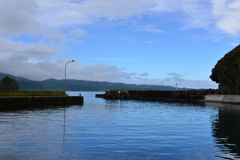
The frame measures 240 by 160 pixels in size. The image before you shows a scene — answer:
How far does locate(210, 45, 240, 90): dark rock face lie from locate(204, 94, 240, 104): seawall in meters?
8.13

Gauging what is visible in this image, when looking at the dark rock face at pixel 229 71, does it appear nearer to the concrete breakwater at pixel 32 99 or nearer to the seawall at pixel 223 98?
the seawall at pixel 223 98

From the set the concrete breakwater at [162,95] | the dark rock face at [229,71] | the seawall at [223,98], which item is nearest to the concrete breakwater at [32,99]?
the seawall at [223,98]

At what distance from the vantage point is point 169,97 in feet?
397

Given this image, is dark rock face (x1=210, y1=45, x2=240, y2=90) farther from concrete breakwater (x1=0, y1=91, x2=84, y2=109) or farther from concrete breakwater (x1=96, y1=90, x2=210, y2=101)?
concrete breakwater (x1=0, y1=91, x2=84, y2=109)

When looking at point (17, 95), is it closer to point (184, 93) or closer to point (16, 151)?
point (16, 151)

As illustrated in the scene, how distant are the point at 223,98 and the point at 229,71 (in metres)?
17.8

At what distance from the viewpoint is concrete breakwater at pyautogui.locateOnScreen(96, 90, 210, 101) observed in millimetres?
108412

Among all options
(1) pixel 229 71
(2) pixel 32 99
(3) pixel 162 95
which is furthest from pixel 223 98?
(2) pixel 32 99

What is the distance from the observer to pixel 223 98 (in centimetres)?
8869

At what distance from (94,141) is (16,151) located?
565 centimetres

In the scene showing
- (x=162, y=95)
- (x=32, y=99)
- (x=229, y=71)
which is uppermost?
(x=229, y=71)

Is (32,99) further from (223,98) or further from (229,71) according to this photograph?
(229,71)

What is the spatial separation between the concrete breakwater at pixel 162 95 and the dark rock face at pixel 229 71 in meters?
7.81

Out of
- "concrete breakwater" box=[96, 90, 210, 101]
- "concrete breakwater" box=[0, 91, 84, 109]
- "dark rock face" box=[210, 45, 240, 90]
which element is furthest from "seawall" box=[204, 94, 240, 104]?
"concrete breakwater" box=[0, 91, 84, 109]
